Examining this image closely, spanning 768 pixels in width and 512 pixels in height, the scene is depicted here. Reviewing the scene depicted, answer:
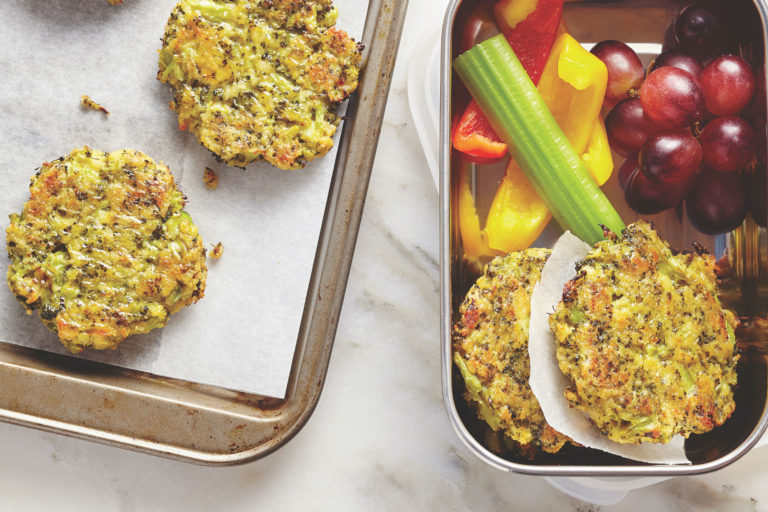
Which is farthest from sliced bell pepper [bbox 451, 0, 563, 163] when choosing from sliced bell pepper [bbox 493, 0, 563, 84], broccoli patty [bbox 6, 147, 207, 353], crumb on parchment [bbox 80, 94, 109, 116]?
crumb on parchment [bbox 80, 94, 109, 116]

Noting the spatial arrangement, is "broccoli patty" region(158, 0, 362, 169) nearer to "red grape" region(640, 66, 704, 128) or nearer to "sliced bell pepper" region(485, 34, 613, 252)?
"sliced bell pepper" region(485, 34, 613, 252)

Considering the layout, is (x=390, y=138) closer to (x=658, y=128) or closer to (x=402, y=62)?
(x=402, y=62)

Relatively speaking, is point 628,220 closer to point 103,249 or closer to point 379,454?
point 379,454

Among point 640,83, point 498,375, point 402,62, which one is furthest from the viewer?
point 402,62

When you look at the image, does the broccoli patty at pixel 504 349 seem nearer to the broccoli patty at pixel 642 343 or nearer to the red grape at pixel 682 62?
the broccoli patty at pixel 642 343

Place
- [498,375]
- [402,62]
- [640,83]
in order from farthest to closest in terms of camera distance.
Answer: [402,62] → [640,83] → [498,375]

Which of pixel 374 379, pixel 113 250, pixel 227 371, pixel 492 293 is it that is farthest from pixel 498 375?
pixel 113 250
